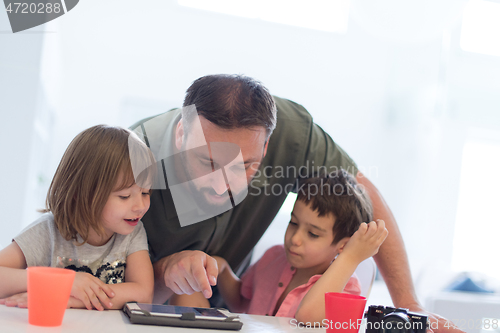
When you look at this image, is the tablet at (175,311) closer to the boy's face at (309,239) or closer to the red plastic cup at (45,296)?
the red plastic cup at (45,296)

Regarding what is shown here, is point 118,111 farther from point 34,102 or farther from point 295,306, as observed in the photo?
point 295,306

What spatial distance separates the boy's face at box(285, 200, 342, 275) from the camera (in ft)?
3.28

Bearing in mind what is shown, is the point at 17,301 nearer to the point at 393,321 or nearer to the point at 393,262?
the point at 393,321

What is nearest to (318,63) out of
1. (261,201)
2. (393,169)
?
(393,169)

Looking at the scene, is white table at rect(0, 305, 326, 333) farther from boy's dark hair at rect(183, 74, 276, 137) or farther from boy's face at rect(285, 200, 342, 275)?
boy's dark hair at rect(183, 74, 276, 137)

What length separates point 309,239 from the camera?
1.01 metres

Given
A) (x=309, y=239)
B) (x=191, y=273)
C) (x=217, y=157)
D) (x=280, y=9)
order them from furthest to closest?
(x=280, y=9), (x=309, y=239), (x=217, y=157), (x=191, y=273)

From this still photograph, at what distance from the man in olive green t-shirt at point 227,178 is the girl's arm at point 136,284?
4cm

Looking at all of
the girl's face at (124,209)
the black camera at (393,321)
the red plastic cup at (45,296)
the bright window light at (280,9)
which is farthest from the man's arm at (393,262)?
the bright window light at (280,9)

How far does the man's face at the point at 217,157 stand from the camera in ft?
2.93

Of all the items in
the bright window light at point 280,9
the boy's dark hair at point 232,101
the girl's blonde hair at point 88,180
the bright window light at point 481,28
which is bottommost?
the girl's blonde hair at point 88,180

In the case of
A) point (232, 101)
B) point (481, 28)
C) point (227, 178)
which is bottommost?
point (227, 178)

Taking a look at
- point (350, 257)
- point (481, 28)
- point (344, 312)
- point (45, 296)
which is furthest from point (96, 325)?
point (481, 28)

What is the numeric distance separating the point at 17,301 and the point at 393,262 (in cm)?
85
